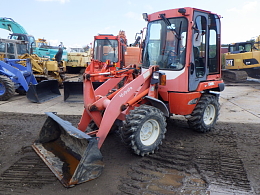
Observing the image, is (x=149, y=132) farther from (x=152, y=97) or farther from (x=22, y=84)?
(x=22, y=84)

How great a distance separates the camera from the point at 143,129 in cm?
397

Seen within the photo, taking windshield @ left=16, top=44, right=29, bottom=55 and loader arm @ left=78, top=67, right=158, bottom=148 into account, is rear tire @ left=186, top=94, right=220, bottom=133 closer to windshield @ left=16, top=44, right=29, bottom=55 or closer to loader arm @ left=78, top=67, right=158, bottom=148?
loader arm @ left=78, top=67, right=158, bottom=148

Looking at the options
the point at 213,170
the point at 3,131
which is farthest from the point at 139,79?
the point at 3,131

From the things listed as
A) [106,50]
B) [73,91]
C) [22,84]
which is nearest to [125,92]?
[73,91]

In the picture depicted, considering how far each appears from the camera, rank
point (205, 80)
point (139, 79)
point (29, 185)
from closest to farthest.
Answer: point (29, 185), point (139, 79), point (205, 80)

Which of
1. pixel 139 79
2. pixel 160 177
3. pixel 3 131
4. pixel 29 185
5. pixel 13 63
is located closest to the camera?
pixel 29 185

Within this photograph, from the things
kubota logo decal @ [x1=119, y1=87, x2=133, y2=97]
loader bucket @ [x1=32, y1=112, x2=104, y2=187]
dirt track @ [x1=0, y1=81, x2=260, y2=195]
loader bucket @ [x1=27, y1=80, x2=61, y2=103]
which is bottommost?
dirt track @ [x1=0, y1=81, x2=260, y2=195]

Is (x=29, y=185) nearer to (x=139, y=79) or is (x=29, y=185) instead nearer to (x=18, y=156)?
(x=18, y=156)

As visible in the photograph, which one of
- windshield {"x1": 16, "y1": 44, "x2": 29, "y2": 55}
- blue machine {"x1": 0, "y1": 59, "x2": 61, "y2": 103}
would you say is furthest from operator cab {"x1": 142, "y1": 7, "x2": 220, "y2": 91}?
windshield {"x1": 16, "y1": 44, "x2": 29, "y2": 55}

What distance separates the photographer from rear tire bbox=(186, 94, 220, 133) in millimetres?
4926

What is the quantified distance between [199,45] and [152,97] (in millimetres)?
1435

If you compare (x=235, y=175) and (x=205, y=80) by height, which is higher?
(x=205, y=80)

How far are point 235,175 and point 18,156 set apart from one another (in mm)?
3398

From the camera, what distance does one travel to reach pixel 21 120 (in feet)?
20.7
